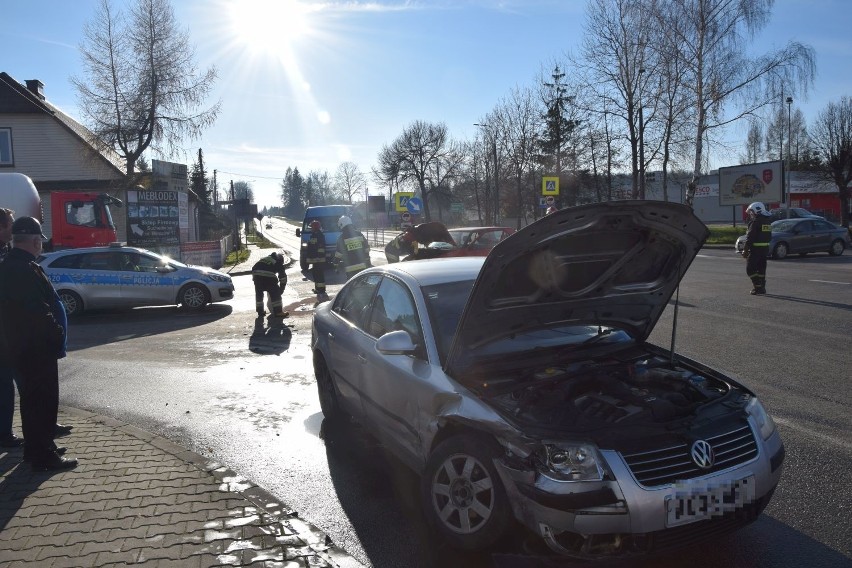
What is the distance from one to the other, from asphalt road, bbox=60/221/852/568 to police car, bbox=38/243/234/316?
494mm

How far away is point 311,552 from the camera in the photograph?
3.38 m

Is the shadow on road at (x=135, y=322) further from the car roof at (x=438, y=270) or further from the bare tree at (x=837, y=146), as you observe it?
the bare tree at (x=837, y=146)

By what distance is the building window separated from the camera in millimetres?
32969

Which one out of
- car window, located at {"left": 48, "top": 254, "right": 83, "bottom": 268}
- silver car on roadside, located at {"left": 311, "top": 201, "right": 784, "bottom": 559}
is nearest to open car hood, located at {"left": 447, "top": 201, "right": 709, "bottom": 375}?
silver car on roadside, located at {"left": 311, "top": 201, "right": 784, "bottom": 559}

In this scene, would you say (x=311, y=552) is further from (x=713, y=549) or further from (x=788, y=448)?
(x=788, y=448)

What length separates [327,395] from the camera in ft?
19.0

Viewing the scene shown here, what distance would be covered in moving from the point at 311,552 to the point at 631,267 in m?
2.60

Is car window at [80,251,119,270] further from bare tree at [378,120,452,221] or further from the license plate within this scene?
bare tree at [378,120,452,221]

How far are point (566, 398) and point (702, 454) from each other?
0.73m

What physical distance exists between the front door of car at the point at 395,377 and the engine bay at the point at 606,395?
619 millimetres

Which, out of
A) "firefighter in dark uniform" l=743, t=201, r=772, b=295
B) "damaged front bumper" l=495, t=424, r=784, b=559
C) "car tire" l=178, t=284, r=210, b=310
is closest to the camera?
"damaged front bumper" l=495, t=424, r=784, b=559

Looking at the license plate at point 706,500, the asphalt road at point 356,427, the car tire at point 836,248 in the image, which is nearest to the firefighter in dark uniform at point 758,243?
the asphalt road at point 356,427

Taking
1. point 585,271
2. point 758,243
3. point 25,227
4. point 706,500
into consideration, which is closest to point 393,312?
point 585,271

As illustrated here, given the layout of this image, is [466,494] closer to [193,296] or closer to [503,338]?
[503,338]
